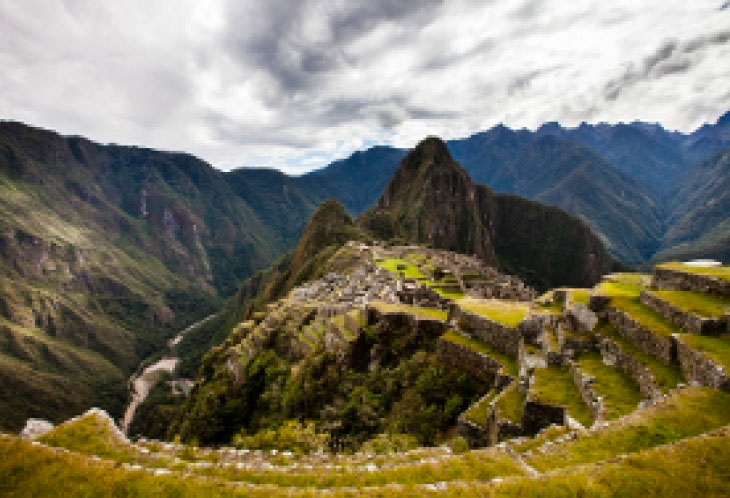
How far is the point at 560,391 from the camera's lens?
1317 centimetres

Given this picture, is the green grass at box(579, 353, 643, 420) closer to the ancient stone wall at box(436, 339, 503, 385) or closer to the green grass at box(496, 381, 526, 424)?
the green grass at box(496, 381, 526, 424)

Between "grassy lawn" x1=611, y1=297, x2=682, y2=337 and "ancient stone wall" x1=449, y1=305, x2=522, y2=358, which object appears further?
"ancient stone wall" x1=449, y1=305, x2=522, y2=358

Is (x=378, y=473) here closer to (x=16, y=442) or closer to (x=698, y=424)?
(x=698, y=424)

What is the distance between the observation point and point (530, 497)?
7027 millimetres

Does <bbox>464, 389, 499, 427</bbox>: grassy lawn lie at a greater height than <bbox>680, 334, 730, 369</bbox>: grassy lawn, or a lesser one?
lesser

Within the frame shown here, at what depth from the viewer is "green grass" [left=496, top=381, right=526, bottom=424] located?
42.6 ft

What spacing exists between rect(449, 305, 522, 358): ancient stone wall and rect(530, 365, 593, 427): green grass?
3.40m

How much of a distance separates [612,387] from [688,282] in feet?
21.8

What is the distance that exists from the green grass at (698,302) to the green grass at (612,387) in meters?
3.16

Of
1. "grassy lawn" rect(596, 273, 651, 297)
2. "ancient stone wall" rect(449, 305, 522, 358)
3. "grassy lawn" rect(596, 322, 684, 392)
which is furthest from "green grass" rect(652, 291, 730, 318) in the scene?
"ancient stone wall" rect(449, 305, 522, 358)

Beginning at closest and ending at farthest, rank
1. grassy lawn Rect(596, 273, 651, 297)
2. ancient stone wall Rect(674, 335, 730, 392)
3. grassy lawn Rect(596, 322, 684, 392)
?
ancient stone wall Rect(674, 335, 730, 392) → grassy lawn Rect(596, 322, 684, 392) → grassy lawn Rect(596, 273, 651, 297)

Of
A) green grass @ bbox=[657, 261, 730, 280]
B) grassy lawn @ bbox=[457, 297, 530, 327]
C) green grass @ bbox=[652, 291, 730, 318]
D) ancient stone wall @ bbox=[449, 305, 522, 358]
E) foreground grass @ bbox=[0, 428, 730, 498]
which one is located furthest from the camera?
grassy lawn @ bbox=[457, 297, 530, 327]

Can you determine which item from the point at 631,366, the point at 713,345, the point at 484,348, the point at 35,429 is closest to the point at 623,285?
the point at 631,366

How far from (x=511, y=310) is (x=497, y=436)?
1096 centimetres
